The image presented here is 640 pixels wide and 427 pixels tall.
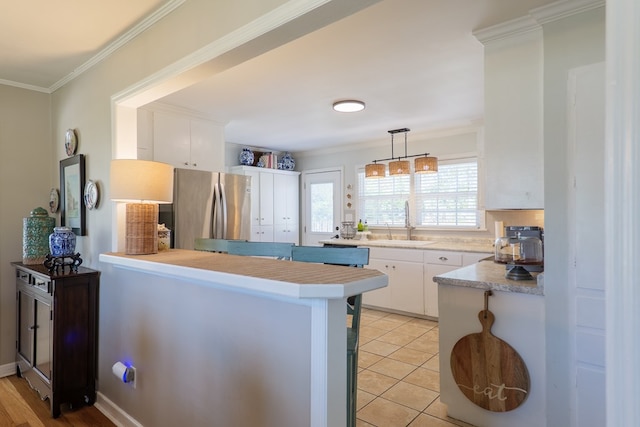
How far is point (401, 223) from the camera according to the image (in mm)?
5152

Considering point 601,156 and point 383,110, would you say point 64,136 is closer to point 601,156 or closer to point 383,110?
point 383,110

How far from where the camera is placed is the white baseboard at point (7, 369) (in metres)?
2.88

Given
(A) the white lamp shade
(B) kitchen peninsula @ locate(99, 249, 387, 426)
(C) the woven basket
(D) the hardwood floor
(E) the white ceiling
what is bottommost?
(D) the hardwood floor

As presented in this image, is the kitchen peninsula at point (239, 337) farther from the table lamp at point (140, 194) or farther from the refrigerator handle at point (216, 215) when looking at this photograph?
the refrigerator handle at point (216, 215)

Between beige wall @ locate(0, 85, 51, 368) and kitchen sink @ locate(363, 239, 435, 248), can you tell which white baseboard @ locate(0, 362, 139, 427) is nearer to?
beige wall @ locate(0, 85, 51, 368)

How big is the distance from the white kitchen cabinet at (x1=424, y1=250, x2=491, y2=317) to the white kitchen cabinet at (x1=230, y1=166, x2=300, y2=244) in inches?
97.4

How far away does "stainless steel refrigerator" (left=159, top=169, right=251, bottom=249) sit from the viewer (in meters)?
3.30

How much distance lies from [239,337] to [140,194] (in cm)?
104

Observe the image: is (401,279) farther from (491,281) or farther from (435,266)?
(491,281)

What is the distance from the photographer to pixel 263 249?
213 cm

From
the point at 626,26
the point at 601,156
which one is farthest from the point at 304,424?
the point at 601,156

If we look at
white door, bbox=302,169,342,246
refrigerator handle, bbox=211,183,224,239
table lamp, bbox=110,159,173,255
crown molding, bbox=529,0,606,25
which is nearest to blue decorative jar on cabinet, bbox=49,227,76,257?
table lamp, bbox=110,159,173,255

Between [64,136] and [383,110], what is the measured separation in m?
2.91

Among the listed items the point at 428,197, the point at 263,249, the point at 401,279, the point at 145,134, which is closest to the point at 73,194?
the point at 145,134
